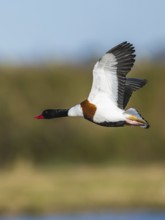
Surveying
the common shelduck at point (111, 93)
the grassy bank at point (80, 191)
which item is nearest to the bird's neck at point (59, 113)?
the common shelduck at point (111, 93)

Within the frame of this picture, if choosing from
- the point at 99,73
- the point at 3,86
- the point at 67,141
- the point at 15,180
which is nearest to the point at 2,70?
the point at 3,86

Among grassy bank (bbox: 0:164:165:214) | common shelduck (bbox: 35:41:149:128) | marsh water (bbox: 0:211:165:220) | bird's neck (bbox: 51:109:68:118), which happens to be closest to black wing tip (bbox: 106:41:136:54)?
common shelduck (bbox: 35:41:149:128)

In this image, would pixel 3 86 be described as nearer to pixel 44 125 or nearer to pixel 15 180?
pixel 44 125

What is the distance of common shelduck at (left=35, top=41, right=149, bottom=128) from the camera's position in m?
14.7

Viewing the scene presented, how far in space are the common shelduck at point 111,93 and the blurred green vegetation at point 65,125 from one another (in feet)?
30.9

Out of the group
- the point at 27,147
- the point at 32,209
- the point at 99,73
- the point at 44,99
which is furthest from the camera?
the point at 44,99

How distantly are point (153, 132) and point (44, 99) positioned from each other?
8.06 ft

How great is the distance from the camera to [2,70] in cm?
2714

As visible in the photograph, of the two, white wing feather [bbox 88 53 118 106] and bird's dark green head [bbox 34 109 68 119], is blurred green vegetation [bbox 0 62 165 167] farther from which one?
white wing feather [bbox 88 53 118 106]

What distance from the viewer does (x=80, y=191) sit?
A: 22.4 m

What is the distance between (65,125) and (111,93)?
35.0ft

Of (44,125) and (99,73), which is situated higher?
(99,73)

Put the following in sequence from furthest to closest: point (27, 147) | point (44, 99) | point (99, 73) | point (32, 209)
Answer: point (44, 99)
point (27, 147)
point (32, 209)
point (99, 73)

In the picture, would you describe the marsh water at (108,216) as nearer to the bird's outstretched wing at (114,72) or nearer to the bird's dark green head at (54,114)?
the bird's dark green head at (54,114)
